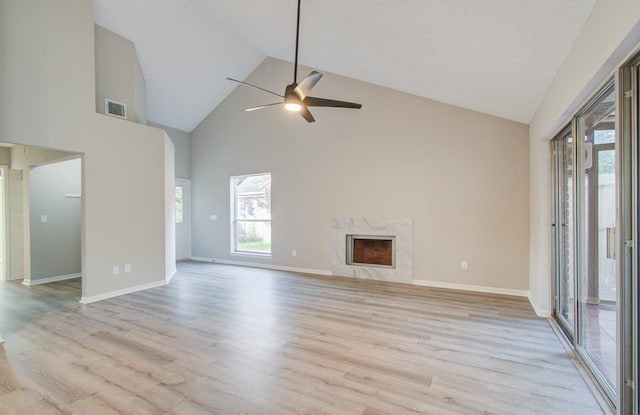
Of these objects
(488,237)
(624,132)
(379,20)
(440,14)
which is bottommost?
(488,237)

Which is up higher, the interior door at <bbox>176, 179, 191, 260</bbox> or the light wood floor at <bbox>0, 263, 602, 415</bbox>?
the interior door at <bbox>176, 179, 191, 260</bbox>

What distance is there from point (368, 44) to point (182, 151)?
18.2 ft

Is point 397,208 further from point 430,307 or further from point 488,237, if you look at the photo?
point 430,307

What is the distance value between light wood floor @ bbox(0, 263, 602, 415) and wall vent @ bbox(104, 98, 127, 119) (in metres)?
2.81

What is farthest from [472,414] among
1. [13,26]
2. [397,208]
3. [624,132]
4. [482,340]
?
[13,26]

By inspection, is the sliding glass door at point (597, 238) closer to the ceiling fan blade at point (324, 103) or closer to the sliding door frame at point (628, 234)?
the sliding door frame at point (628, 234)

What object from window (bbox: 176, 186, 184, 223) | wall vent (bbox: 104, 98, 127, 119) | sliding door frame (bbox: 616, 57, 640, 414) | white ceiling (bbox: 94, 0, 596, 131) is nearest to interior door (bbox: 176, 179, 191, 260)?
window (bbox: 176, 186, 184, 223)

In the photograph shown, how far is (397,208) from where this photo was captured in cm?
519

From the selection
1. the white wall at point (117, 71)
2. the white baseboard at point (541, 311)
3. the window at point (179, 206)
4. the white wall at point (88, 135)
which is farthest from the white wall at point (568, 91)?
the window at point (179, 206)

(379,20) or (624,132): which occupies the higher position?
(379,20)

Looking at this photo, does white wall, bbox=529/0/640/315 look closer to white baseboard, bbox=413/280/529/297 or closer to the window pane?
white baseboard, bbox=413/280/529/297

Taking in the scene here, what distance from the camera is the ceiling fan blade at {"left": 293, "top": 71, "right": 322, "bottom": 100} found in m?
2.90

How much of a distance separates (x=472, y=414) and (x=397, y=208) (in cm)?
358

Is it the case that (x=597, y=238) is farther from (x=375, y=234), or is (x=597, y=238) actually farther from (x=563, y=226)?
(x=375, y=234)
